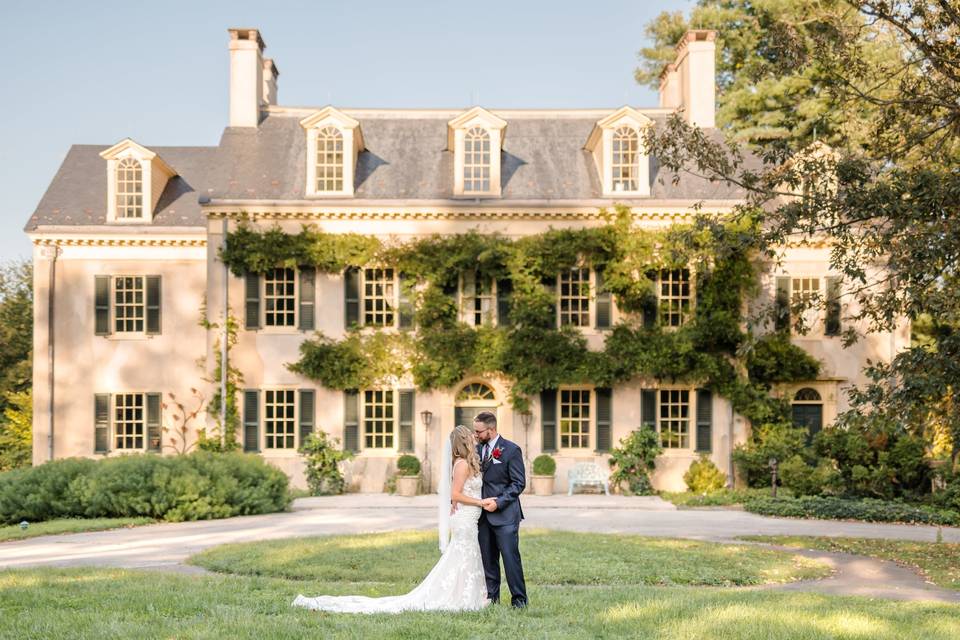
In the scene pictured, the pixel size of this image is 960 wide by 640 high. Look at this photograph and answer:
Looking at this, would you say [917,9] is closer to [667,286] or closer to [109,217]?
[667,286]

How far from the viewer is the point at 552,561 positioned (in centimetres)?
1294

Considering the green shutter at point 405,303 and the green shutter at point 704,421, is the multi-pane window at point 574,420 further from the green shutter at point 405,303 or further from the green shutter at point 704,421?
the green shutter at point 405,303

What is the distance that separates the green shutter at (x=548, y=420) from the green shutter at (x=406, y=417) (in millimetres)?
3437

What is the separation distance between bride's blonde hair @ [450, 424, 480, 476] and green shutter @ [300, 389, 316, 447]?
1701 centimetres

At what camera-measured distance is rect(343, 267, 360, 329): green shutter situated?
26.1m

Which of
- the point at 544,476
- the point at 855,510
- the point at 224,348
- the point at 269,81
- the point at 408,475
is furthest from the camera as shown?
the point at 269,81

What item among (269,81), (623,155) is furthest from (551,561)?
(269,81)

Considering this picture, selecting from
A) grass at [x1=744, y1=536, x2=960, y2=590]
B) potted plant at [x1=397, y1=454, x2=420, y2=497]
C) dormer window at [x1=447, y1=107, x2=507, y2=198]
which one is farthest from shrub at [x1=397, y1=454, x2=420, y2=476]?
grass at [x1=744, y1=536, x2=960, y2=590]

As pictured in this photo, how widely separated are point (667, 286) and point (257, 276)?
10.9 m

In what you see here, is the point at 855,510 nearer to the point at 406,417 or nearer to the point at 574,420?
the point at 574,420

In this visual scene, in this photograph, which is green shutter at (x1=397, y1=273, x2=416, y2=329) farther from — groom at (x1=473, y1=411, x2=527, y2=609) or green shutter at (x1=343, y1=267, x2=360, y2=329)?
groom at (x1=473, y1=411, x2=527, y2=609)

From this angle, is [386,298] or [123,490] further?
[386,298]

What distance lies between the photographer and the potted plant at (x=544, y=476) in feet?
81.6

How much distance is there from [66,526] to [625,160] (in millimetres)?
16751
